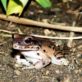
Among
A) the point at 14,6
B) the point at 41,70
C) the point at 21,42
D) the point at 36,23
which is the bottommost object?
the point at 41,70

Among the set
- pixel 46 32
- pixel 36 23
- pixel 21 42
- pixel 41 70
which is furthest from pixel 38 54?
pixel 46 32

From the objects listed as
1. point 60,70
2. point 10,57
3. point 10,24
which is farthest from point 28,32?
point 60,70

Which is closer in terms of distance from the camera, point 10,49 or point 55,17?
point 10,49

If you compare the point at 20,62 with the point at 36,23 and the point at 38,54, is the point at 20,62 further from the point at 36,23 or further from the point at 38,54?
the point at 36,23

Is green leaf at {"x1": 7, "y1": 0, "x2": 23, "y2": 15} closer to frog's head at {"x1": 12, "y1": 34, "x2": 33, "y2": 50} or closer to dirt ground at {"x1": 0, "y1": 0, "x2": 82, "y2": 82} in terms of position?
frog's head at {"x1": 12, "y1": 34, "x2": 33, "y2": 50}

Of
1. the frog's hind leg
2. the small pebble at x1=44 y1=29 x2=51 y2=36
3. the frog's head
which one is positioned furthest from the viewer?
the small pebble at x1=44 y1=29 x2=51 y2=36

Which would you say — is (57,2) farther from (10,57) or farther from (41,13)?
(10,57)

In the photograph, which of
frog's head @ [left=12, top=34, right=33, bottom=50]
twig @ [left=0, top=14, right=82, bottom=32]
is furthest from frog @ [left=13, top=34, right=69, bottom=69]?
twig @ [left=0, top=14, right=82, bottom=32]

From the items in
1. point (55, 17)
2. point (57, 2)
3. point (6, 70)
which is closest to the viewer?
point (6, 70)
